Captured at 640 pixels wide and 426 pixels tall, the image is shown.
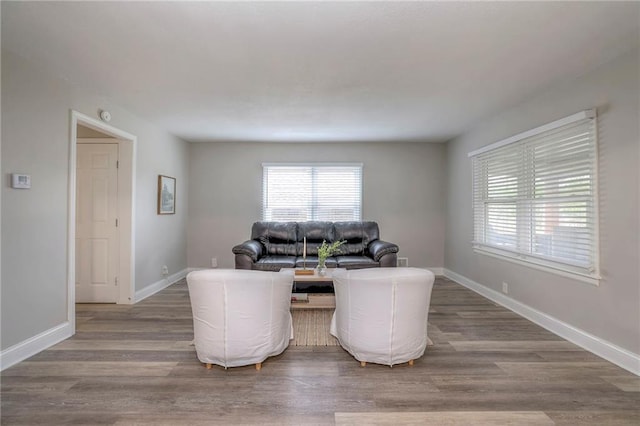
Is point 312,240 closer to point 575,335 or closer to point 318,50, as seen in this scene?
point 318,50

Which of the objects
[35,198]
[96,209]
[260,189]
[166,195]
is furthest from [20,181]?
[260,189]

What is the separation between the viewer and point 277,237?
4777 millimetres

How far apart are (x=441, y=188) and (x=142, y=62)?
15.8ft

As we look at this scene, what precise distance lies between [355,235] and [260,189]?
193cm

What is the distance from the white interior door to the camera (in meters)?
3.75

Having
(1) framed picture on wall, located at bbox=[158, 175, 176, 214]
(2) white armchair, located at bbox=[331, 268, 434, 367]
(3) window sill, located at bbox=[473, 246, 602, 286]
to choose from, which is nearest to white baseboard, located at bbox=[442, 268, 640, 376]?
(3) window sill, located at bbox=[473, 246, 602, 286]

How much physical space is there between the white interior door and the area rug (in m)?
2.47

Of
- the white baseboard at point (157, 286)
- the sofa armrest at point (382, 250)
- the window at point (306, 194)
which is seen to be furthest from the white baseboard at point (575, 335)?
the white baseboard at point (157, 286)

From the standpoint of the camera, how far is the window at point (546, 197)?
2.64m

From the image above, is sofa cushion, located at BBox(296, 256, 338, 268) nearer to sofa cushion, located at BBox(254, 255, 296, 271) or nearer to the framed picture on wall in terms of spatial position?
sofa cushion, located at BBox(254, 255, 296, 271)

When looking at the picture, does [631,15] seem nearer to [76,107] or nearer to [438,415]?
[438,415]

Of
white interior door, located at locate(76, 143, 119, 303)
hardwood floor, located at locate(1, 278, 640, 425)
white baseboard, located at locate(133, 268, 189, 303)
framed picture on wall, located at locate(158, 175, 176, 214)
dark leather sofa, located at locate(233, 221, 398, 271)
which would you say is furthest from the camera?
framed picture on wall, located at locate(158, 175, 176, 214)

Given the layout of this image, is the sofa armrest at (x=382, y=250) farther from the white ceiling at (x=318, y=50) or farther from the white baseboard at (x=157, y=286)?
the white baseboard at (x=157, y=286)

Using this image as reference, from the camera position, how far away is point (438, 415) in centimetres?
176
